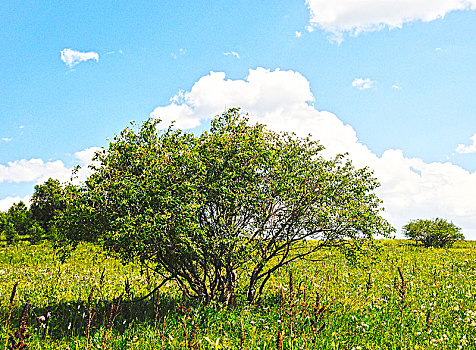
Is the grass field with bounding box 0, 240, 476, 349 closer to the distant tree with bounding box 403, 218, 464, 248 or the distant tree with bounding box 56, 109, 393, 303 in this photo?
the distant tree with bounding box 56, 109, 393, 303

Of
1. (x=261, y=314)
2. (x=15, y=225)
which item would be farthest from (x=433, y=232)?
(x=15, y=225)

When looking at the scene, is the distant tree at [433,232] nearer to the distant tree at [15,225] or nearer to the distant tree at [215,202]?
the distant tree at [215,202]

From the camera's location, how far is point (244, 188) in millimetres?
10484

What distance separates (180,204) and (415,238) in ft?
122

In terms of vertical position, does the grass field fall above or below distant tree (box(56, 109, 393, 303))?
below

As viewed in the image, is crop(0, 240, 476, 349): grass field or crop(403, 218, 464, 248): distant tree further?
crop(403, 218, 464, 248): distant tree

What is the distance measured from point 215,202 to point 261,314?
3420 mm

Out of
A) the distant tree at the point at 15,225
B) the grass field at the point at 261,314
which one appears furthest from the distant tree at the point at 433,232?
the distant tree at the point at 15,225

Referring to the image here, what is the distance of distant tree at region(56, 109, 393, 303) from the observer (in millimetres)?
9898

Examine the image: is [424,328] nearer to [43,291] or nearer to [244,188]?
[244,188]

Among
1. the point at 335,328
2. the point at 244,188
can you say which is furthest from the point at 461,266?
the point at 244,188

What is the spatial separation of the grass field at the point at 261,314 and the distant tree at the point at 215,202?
1.14 m

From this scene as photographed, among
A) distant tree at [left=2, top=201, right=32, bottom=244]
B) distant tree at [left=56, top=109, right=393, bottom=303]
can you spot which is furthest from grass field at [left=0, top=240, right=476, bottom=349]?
distant tree at [left=2, top=201, right=32, bottom=244]

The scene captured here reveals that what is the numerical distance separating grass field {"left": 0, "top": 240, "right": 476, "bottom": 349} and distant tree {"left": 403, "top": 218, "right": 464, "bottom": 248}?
71.3 ft
